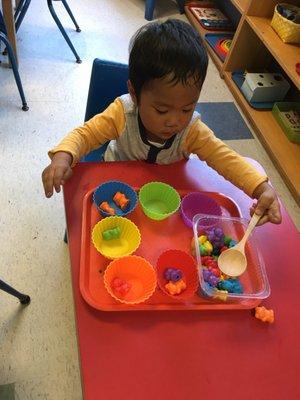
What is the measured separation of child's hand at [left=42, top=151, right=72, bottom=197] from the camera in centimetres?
72

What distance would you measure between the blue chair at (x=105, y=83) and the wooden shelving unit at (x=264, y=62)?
104 cm

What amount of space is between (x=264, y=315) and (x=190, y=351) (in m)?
0.15

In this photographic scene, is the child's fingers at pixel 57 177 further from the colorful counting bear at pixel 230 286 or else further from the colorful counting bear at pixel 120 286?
the colorful counting bear at pixel 230 286

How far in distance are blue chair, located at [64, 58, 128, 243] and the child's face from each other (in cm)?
22

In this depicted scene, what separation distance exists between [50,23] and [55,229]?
169 centimetres

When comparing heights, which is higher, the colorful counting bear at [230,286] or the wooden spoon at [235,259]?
the wooden spoon at [235,259]

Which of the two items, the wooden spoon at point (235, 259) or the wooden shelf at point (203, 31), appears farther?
the wooden shelf at point (203, 31)

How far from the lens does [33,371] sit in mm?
1060

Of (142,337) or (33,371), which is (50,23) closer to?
(33,371)

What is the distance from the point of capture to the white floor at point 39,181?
1084 millimetres

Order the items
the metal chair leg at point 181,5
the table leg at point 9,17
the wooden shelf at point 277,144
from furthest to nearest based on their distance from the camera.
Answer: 1. the metal chair leg at point 181,5
2. the wooden shelf at point 277,144
3. the table leg at point 9,17

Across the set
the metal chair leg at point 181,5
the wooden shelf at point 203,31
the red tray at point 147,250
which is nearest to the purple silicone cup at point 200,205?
the red tray at point 147,250

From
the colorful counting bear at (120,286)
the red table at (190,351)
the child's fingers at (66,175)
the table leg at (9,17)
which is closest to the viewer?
the red table at (190,351)

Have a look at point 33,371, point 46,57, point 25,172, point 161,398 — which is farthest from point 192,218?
point 46,57
